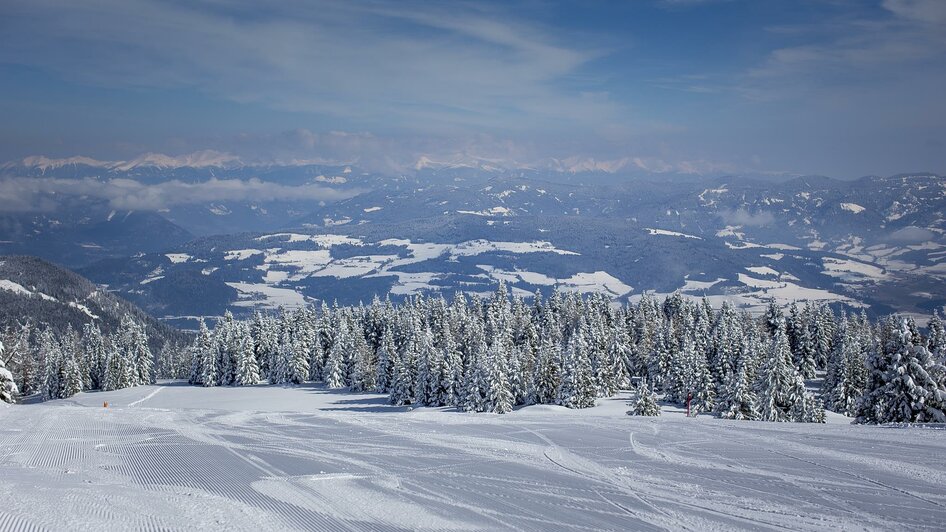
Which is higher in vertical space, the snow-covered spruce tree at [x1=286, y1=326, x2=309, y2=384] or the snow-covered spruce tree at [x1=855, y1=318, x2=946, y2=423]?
the snow-covered spruce tree at [x1=855, y1=318, x2=946, y2=423]

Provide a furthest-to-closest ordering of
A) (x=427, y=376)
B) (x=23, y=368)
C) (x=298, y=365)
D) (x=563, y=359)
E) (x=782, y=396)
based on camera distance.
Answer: (x=23, y=368) → (x=298, y=365) → (x=427, y=376) → (x=563, y=359) → (x=782, y=396)

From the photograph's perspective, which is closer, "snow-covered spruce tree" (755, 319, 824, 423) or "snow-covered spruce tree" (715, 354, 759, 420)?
"snow-covered spruce tree" (755, 319, 824, 423)

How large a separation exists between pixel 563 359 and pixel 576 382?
3794 millimetres

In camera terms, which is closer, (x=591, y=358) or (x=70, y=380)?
A: (x=591, y=358)

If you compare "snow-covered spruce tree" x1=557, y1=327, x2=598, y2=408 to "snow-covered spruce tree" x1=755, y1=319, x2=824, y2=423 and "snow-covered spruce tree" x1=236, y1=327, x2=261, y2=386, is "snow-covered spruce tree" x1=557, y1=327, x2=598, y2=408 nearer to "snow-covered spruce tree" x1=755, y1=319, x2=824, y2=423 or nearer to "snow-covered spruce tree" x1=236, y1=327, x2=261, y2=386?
"snow-covered spruce tree" x1=755, y1=319, x2=824, y2=423

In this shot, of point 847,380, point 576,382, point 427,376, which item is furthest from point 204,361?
point 847,380

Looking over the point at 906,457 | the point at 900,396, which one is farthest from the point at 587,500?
the point at 900,396

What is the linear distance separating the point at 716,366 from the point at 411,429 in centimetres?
4732

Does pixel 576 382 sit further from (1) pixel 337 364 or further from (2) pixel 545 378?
(1) pixel 337 364

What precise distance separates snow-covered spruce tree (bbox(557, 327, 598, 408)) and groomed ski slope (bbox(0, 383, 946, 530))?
28.2 meters

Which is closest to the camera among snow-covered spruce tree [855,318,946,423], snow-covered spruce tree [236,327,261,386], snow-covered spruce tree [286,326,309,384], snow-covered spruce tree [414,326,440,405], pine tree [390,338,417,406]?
snow-covered spruce tree [855,318,946,423]

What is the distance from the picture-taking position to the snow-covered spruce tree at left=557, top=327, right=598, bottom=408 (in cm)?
6300

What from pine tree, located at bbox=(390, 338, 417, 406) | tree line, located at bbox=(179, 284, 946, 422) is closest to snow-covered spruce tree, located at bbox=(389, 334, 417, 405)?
pine tree, located at bbox=(390, 338, 417, 406)

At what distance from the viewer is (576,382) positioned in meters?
63.5
